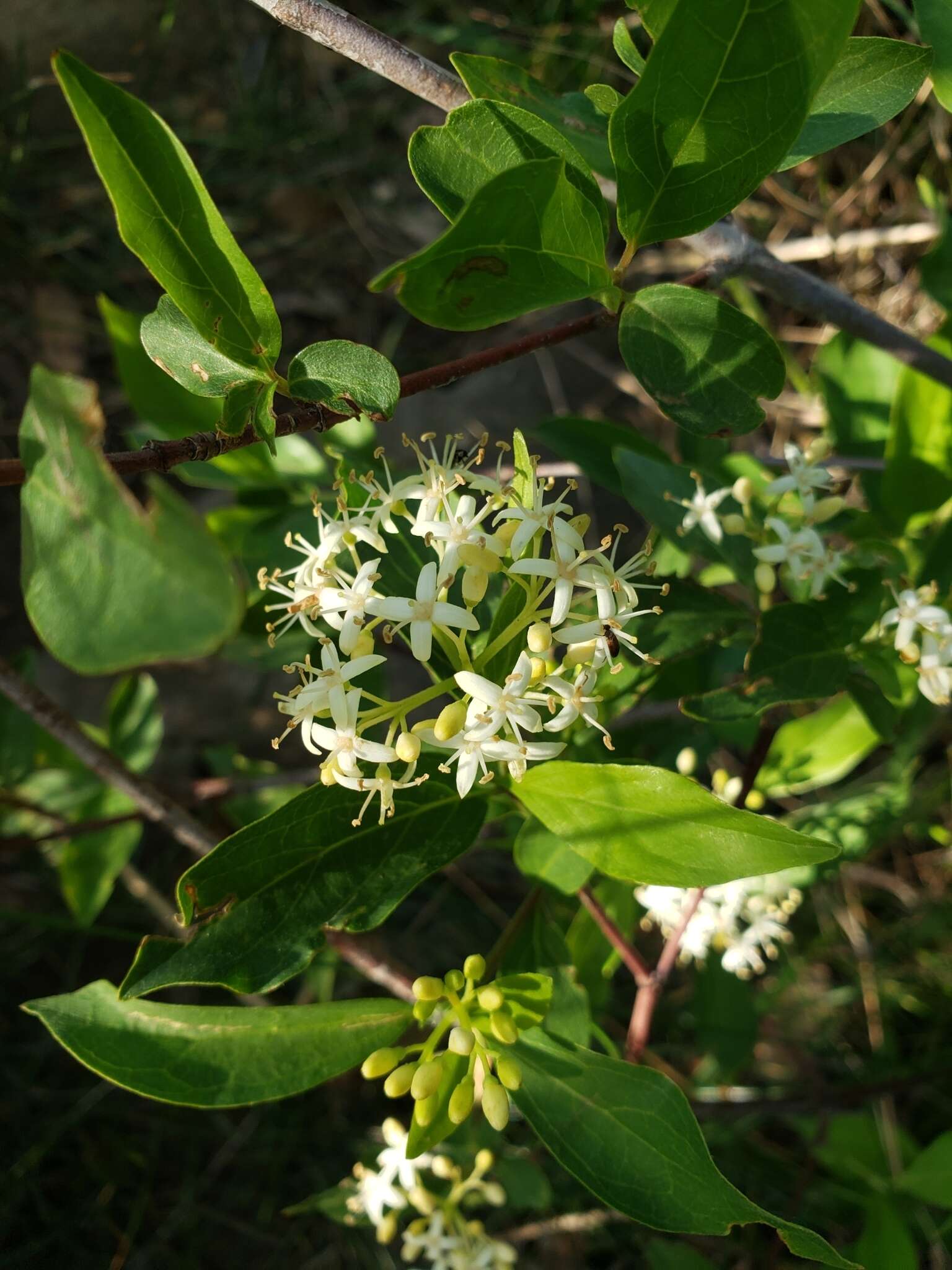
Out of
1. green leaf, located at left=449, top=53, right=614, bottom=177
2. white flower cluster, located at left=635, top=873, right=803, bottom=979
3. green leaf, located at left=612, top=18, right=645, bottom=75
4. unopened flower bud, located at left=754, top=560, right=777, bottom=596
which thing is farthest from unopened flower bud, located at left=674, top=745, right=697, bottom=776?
green leaf, located at left=612, top=18, right=645, bottom=75

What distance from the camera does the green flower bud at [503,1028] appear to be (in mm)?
1052

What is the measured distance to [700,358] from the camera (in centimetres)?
100

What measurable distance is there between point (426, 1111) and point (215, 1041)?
0.25m

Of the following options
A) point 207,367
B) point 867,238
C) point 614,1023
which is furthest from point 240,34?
point 614,1023

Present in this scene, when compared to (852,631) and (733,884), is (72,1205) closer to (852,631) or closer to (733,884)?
(733,884)

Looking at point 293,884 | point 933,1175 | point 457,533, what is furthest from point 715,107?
point 933,1175

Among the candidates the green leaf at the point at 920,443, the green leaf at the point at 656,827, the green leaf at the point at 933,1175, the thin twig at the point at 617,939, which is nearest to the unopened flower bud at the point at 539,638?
the green leaf at the point at 656,827

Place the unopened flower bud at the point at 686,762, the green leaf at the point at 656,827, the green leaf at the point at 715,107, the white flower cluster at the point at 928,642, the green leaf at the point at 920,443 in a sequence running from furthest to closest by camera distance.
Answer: the green leaf at the point at 920,443
the unopened flower bud at the point at 686,762
the white flower cluster at the point at 928,642
the green leaf at the point at 656,827
the green leaf at the point at 715,107

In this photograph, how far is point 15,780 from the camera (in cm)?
183

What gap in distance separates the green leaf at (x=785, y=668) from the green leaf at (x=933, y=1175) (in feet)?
3.62

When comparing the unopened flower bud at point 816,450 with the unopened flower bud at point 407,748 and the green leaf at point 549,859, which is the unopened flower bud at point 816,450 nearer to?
the green leaf at point 549,859

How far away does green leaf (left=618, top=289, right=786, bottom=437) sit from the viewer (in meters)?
0.98

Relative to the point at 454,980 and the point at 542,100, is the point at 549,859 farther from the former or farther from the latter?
the point at 542,100

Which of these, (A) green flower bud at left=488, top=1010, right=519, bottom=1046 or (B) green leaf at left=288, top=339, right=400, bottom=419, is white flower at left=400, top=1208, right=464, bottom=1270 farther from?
(B) green leaf at left=288, top=339, right=400, bottom=419
